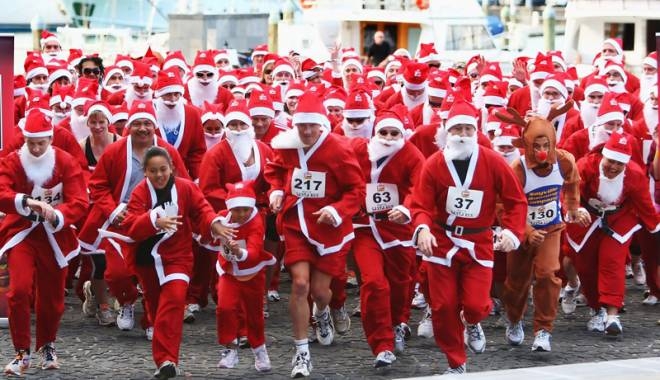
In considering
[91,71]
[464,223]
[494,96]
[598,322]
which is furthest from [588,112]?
[91,71]

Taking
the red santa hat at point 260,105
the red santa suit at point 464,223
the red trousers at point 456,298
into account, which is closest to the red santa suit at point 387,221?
the red santa suit at point 464,223

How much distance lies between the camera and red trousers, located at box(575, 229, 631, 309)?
44.6 feet

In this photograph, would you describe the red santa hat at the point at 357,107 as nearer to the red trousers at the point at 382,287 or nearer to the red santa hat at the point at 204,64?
the red trousers at the point at 382,287

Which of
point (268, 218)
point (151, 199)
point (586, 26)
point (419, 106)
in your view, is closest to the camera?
point (151, 199)

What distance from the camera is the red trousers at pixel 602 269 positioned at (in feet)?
44.6

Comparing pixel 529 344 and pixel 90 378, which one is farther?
pixel 529 344

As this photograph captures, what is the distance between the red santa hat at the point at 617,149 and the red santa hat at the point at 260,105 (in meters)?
2.84

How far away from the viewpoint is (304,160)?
1216 centimetres

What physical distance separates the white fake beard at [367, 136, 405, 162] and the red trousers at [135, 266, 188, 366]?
5.85 feet

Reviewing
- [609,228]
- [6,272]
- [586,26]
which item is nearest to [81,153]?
[6,272]

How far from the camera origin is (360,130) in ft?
42.9

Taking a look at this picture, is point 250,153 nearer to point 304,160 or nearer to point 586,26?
point 304,160

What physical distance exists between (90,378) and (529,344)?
3441mm

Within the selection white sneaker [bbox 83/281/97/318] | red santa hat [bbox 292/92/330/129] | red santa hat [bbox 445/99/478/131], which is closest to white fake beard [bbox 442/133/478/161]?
red santa hat [bbox 445/99/478/131]
